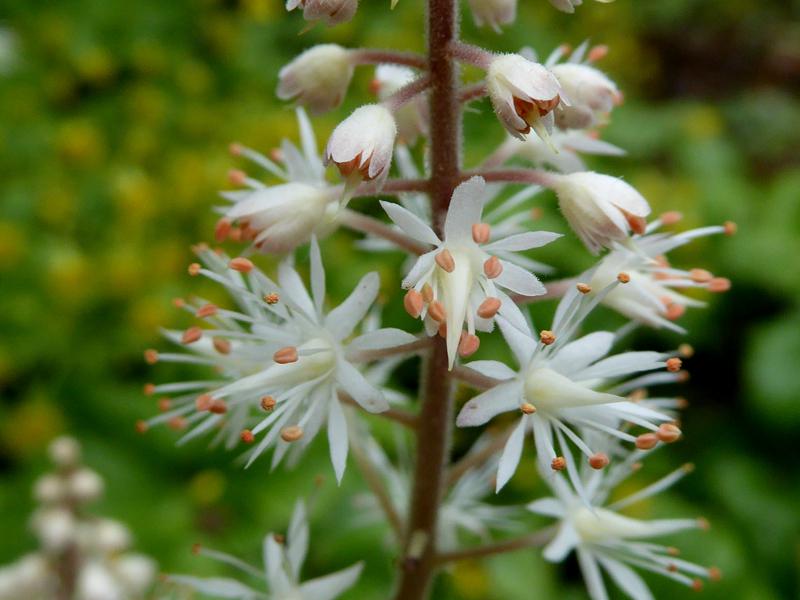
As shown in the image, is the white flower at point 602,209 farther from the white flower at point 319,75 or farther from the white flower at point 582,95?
the white flower at point 319,75

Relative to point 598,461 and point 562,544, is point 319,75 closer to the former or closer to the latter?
point 598,461

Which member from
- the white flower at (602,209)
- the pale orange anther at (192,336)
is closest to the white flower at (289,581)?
the pale orange anther at (192,336)

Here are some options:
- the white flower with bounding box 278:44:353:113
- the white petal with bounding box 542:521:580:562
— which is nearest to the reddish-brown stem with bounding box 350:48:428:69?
the white flower with bounding box 278:44:353:113

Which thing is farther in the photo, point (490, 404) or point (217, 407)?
point (217, 407)

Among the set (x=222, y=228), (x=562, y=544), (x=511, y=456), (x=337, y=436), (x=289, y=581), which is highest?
(x=222, y=228)

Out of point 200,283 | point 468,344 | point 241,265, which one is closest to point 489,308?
point 468,344
